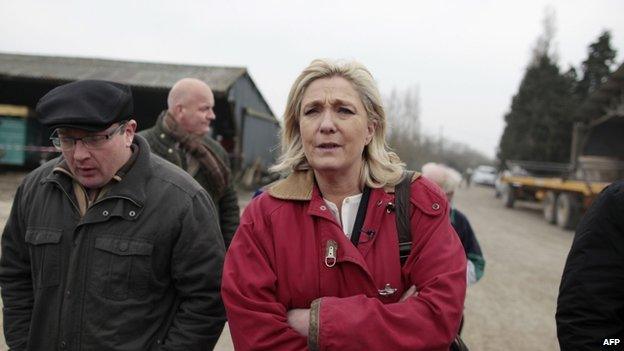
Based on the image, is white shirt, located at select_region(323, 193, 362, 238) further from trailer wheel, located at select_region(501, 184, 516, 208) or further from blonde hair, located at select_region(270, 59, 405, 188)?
trailer wheel, located at select_region(501, 184, 516, 208)

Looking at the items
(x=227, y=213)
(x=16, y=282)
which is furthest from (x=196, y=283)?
(x=227, y=213)

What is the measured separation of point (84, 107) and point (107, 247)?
535mm

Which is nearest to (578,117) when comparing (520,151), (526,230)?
(520,151)

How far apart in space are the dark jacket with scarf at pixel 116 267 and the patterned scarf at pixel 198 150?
133 centimetres

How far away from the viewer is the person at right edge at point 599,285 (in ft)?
5.47

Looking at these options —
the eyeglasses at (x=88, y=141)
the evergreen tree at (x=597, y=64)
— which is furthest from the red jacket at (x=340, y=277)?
the evergreen tree at (x=597, y=64)

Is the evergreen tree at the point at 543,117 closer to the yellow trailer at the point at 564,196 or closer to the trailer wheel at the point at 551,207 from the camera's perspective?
the yellow trailer at the point at 564,196

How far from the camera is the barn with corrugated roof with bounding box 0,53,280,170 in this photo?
52.4ft

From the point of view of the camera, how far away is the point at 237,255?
1.79m

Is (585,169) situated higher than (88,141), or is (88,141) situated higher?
(88,141)

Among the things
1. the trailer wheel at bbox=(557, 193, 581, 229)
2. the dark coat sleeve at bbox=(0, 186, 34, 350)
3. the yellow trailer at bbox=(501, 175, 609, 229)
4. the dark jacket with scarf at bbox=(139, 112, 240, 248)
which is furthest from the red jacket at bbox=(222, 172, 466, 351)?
the trailer wheel at bbox=(557, 193, 581, 229)

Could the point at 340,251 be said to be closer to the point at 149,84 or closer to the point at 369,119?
the point at 369,119

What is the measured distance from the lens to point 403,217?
1.81 meters

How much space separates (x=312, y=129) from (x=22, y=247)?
1328 mm
